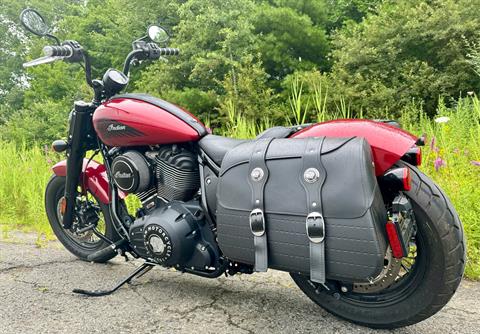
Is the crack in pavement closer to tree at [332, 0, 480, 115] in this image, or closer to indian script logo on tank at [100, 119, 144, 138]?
indian script logo on tank at [100, 119, 144, 138]

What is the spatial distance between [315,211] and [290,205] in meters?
0.12

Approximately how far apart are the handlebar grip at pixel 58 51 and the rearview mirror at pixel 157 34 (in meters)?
0.49

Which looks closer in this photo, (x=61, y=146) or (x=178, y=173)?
(x=178, y=173)

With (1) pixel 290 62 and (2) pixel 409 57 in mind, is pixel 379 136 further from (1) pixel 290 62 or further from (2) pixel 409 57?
(1) pixel 290 62

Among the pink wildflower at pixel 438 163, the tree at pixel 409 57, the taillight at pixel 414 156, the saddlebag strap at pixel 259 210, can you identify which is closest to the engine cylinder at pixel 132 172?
the saddlebag strap at pixel 259 210

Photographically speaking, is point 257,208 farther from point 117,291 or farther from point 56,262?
point 56,262

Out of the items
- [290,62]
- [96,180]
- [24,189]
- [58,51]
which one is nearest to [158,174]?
[96,180]

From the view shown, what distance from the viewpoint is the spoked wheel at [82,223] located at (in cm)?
289

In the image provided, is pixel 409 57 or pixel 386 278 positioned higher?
pixel 409 57

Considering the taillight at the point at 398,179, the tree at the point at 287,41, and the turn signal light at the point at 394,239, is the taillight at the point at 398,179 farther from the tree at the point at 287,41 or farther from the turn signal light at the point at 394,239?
the tree at the point at 287,41

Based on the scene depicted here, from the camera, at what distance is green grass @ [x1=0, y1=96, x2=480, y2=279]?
302 centimetres

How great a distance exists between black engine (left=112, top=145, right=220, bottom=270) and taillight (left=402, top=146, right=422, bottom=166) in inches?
39.9

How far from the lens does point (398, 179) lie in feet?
5.77

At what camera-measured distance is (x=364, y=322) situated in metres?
2.02
